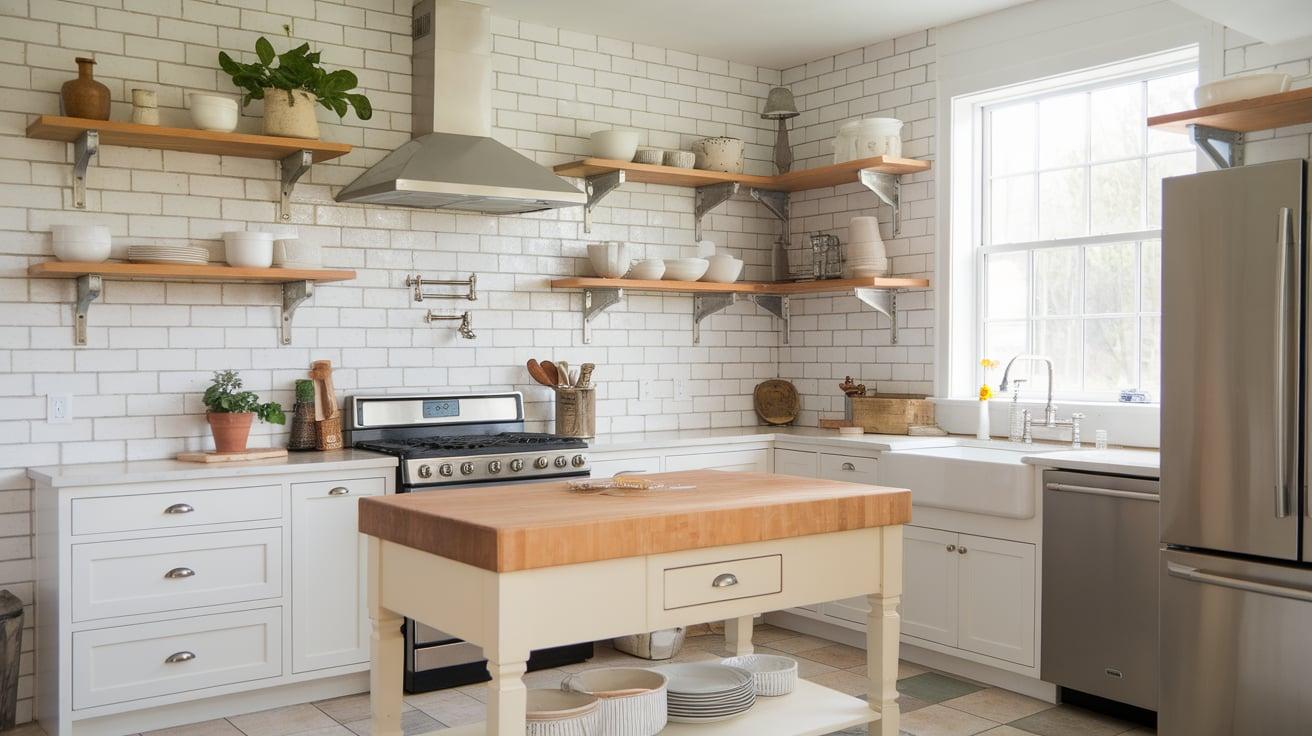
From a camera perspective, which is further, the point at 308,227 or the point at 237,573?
the point at 308,227

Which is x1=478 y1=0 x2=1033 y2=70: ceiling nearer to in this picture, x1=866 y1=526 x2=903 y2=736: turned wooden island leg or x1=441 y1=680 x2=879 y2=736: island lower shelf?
x1=866 y1=526 x2=903 y2=736: turned wooden island leg

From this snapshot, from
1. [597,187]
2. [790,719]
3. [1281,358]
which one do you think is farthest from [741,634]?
[597,187]

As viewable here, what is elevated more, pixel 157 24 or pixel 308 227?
pixel 157 24

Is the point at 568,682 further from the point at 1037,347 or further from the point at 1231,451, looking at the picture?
the point at 1037,347

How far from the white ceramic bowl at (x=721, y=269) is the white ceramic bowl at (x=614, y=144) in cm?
75

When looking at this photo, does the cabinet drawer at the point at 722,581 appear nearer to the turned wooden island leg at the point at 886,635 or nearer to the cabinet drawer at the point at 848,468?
the turned wooden island leg at the point at 886,635

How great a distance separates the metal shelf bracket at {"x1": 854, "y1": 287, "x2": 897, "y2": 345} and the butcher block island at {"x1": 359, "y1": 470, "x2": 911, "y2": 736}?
99.0 inches

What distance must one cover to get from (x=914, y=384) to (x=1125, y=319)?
3.82 ft

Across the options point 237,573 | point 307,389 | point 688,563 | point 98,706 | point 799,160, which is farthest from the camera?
point 799,160

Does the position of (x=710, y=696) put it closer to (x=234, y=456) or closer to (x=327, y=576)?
(x=327, y=576)

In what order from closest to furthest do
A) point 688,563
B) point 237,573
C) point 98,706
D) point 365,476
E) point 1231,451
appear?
1. point 688,563
2. point 1231,451
3. point 98,706
4. point 237,573
5. point 365,476

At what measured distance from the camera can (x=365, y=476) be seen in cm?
464

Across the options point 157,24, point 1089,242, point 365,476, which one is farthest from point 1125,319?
point 157,24

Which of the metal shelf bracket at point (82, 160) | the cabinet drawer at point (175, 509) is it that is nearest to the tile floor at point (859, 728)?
the cabinet drawer at point (175, 509)
